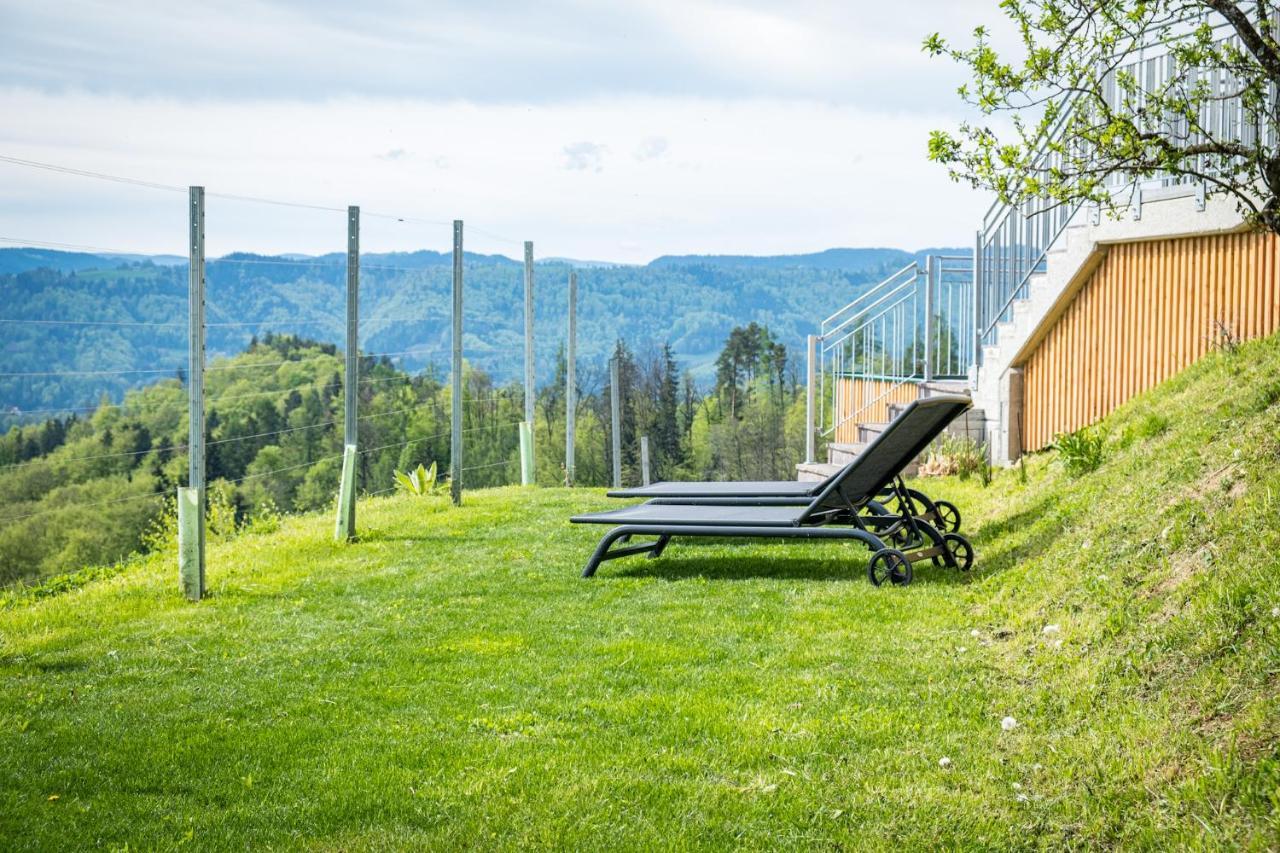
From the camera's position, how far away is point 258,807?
390 cm

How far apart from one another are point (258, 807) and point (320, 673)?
1.80 meters

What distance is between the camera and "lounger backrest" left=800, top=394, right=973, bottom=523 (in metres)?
7.36

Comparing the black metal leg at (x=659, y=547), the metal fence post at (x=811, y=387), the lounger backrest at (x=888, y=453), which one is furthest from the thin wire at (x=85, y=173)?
the metal fence post at (x=811, y=387)

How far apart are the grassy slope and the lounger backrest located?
1.71 ft

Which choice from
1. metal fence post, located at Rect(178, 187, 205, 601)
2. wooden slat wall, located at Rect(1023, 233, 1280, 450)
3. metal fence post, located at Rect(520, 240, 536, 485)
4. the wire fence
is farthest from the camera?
metal fence post, located at Rect(520, 240, 536, 485)

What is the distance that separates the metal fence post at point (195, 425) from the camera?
7742 millimetres

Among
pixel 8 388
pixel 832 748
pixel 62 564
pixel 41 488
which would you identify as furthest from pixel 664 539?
pixel 62 564

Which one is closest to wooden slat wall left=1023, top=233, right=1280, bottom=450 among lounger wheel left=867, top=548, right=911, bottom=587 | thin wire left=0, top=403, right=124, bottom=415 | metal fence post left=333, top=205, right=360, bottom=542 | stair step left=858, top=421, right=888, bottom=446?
stair step left=858, top=421, right=888, bottom=446

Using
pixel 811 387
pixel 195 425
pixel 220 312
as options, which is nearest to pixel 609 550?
pixel 195 425

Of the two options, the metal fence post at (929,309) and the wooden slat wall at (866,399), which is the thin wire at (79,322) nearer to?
the wooden slat wall at (866,399)

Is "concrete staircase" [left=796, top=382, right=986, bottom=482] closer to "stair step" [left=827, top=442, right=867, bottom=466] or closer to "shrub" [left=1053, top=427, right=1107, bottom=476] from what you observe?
"stair step" [left=827, top=442, right=867, bottom=466]

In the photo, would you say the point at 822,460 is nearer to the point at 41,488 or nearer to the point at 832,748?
the point at 832,748

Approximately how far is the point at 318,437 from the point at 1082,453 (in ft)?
172

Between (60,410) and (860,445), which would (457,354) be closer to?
(860,445)
